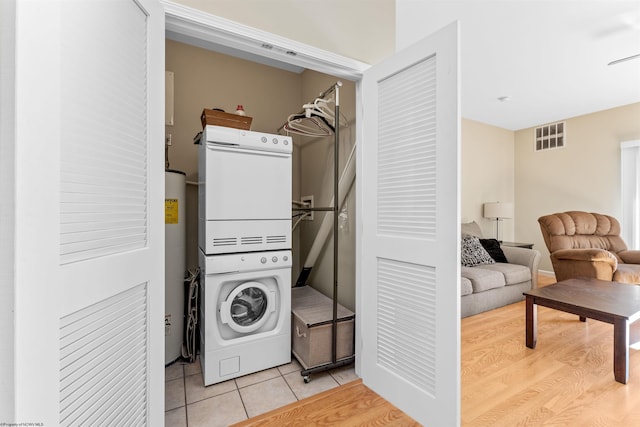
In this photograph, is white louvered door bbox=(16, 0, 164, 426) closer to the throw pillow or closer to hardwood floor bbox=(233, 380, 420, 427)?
hardwood floor bbox=(233, 380, 420, 427)

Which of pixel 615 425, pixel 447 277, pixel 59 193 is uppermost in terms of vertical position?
pixel 59 193

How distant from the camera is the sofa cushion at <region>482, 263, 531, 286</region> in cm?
341

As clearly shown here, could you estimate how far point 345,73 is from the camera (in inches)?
73.0

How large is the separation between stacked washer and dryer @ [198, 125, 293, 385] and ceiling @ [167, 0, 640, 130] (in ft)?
2.08

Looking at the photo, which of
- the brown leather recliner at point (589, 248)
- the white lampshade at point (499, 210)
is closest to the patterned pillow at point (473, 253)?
the brown leather recliner at point (589, 248)

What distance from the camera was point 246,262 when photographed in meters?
1.89

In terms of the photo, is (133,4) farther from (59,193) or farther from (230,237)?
(230,237)

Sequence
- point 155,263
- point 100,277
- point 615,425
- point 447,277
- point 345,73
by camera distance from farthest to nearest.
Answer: point 345,73 → point 615,425 → point 447,277 → point 155,263 → point 100,277

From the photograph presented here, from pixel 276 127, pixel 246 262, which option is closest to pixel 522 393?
pixel 246 262

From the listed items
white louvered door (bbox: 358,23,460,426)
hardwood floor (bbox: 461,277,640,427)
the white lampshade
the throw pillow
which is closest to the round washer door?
white louvered door (bbox: 358,23,460,426)

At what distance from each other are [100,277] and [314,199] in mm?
2186

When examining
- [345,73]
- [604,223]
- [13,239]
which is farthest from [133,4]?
[604,223]

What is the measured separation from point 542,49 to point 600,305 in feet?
7.76

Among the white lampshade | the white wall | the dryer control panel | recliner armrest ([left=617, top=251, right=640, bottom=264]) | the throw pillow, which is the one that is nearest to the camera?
the white wall
